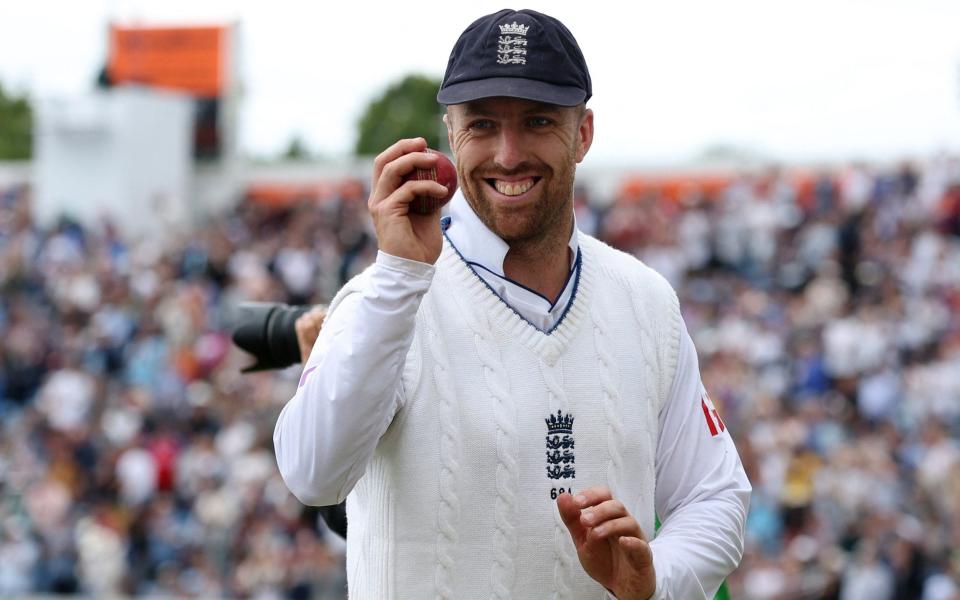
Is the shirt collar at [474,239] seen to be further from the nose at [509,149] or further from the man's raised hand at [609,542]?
the man's raised hand at [609,542]

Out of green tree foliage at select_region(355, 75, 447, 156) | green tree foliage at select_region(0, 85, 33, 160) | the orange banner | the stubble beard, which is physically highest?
the stubble beard

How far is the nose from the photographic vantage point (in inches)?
100.0

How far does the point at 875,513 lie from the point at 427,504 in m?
6.67

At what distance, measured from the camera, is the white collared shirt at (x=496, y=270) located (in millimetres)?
2652

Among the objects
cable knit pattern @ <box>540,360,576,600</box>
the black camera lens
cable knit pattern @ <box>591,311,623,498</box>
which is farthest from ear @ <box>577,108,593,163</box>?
the black camera lens

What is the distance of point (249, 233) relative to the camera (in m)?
17.7

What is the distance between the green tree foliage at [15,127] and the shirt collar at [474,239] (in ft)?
151

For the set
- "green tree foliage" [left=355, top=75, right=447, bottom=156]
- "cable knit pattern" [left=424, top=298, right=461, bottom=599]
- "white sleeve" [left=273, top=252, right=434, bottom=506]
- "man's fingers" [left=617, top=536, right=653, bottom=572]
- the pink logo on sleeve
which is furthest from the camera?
"green tree foliage" [left=355, top=75, right=447, bottom=156]

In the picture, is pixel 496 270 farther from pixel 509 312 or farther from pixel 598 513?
pixel 598 513

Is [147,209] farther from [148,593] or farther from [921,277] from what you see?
[921,277]

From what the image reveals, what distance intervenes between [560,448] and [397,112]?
47151 millimetres

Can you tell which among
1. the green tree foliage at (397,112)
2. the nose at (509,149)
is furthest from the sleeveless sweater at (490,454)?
the green tree foliage at (397,112)

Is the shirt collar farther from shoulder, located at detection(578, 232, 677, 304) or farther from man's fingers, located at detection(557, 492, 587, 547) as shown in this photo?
man's fingers, located at detection(557, 492, 587, 547)

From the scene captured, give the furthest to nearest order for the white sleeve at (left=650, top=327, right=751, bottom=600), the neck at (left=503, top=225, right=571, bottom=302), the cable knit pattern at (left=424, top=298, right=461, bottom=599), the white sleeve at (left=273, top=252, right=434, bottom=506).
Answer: the neck at (left=503, top=225, right=571, bottom=302), the white sleeve at (left=650, top=327, right=751, bottom=600), the cable knit pattern at (left=424, top=298, right=461, bottom=599), the white sleeve at (left=273, top=252, right=434, bottom=506)
